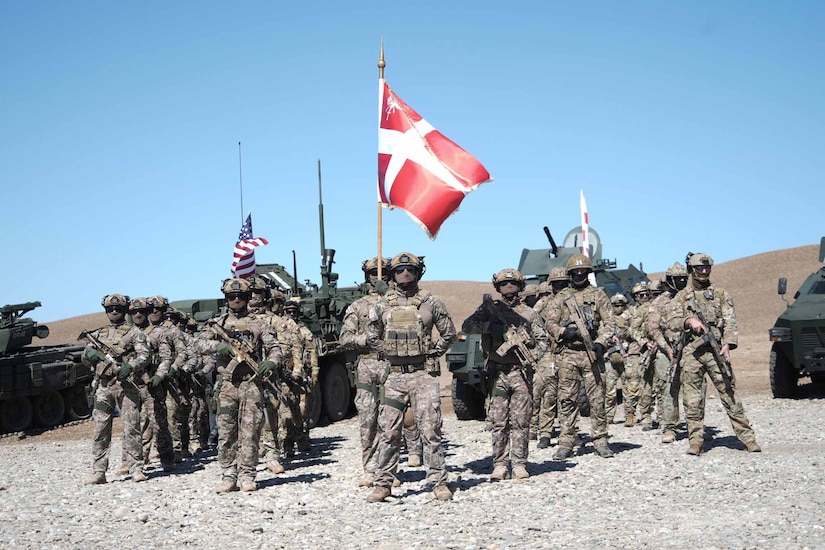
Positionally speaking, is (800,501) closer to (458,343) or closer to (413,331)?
(413,331)

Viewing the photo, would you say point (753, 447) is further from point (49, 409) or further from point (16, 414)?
point (49, 409)

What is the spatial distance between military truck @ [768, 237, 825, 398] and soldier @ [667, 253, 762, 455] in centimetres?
437

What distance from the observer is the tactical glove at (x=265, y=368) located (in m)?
8.98

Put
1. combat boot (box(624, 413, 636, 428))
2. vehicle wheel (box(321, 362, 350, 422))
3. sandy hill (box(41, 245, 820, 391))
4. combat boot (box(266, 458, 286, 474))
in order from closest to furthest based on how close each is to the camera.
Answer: combat boot (box(266, 458, 286, 474))
combat boot (box(624, 413, 636, 428))
vehicle wheel (box(321, 362, 350, 422))
sandy hill (box(41, 245, 820, 391))

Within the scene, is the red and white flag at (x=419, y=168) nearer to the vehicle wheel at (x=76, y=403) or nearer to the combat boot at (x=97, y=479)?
the combat boot at (x=97, y=479)

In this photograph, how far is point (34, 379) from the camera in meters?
18.4

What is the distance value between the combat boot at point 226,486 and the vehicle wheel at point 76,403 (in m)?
11.9

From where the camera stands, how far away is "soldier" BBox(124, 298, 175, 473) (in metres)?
10.5

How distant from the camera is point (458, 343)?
47.2 feet

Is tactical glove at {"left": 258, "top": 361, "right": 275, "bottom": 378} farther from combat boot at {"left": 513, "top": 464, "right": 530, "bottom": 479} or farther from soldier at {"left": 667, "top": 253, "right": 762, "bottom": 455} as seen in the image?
soldier at {"left": 667, "top": 253, "right": 762, "bottom": 455}

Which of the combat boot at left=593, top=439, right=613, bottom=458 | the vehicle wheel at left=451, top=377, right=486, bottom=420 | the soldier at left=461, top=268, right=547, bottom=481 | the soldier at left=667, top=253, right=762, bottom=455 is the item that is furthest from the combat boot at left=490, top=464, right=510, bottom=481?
the vehicle wheel at left=451, top=377, right=486, bottom=420

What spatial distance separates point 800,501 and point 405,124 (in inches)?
219

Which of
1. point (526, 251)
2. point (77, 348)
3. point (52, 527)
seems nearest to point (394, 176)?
point (52, 527)

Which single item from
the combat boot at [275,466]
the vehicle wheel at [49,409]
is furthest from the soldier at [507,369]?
the vehicle wheel at [49,409]
